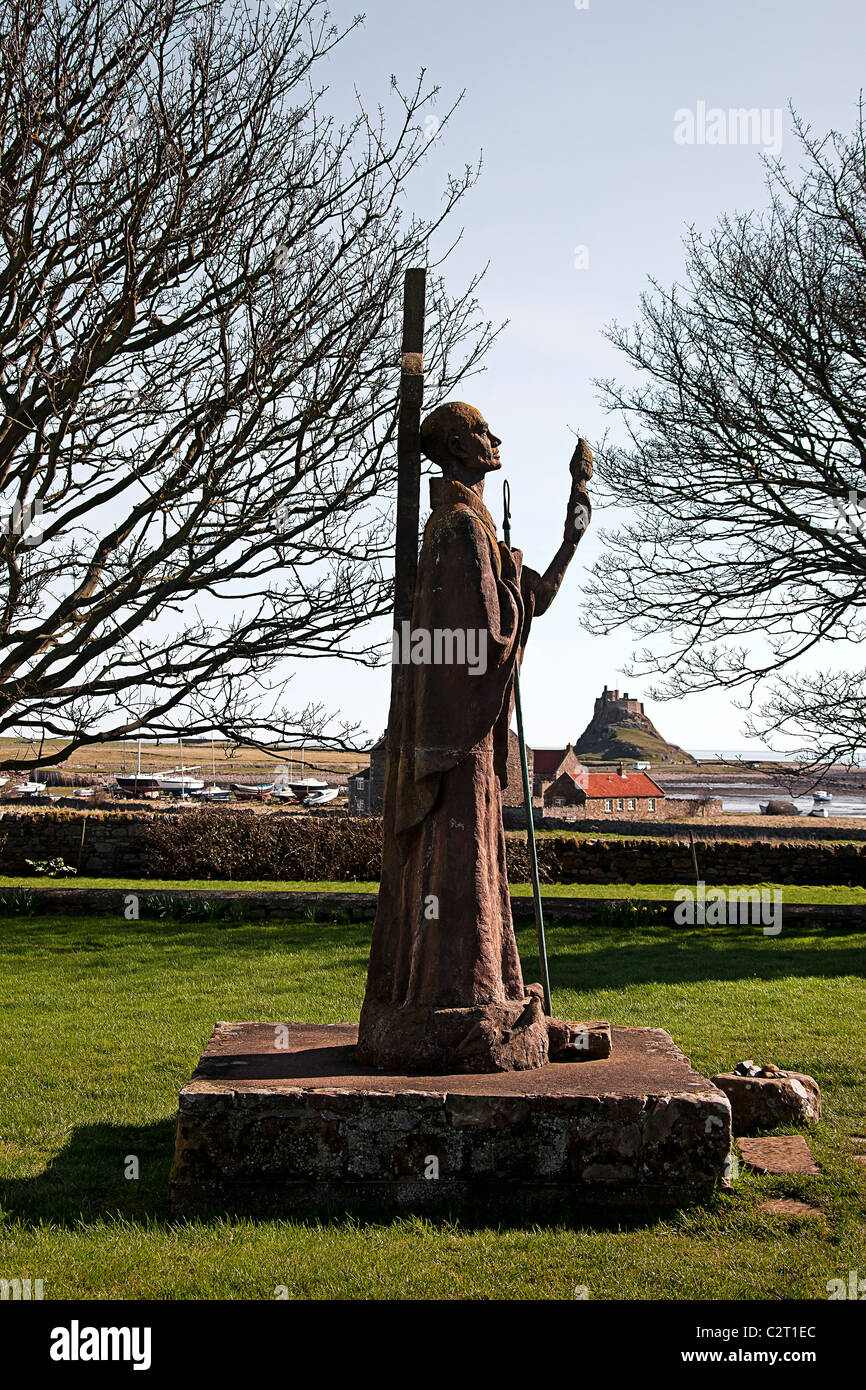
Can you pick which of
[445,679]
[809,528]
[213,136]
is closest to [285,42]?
[213,136]

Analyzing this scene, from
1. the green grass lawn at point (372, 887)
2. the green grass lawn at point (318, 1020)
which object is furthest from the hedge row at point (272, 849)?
the green grass lawn at point (318, 1020)

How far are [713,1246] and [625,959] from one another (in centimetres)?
783

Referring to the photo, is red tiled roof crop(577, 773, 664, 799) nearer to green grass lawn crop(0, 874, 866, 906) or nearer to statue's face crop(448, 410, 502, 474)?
green grass lawn crop(0, 874, 866, 906)

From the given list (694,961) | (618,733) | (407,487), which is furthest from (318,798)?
(618,733)

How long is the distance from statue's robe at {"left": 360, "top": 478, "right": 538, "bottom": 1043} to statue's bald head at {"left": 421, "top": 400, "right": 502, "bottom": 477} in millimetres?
161

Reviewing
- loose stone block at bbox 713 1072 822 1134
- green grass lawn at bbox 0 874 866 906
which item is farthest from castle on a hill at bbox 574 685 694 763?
loose stone block at bbox 713 1072 822 1134

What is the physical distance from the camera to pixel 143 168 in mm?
9422

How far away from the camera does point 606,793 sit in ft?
143

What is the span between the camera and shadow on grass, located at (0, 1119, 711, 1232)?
4.92 m

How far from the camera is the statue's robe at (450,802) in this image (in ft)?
17.8

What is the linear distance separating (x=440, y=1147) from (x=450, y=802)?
1543 mm

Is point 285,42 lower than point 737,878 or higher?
higher
